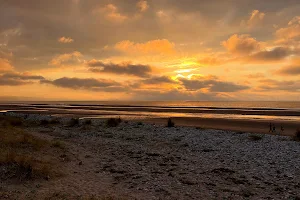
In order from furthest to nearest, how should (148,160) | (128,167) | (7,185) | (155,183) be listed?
(148,160) < (128,167) < (155,183) < (7,185)

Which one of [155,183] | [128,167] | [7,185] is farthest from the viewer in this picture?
[128,167]

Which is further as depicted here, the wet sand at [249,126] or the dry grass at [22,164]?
the wet sand at [249,126]

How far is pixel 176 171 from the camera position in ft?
53.0

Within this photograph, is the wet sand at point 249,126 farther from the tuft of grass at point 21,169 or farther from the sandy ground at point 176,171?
the tuft of grass at point 21,169

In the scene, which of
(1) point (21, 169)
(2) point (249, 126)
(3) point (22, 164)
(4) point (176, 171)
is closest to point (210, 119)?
(2) point (249, 126)

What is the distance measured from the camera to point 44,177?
1414 centimetres

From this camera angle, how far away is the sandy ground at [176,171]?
40.7 ft

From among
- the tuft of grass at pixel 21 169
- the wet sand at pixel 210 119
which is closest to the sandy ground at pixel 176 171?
the tuft of grass at pixel 21 169

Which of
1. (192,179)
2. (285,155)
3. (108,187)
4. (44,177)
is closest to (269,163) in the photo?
(285,155)

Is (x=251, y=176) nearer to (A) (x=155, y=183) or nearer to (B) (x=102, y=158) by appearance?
(A) (x=155, y=183)

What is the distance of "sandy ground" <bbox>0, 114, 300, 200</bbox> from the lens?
1240cm

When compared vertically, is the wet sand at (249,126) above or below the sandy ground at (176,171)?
above

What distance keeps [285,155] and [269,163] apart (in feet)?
9.28

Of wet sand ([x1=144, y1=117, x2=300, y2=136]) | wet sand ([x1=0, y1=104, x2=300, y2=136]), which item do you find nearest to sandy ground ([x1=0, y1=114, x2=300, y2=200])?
wet sand ([x1=144, y1=117, x2=300, y2=136])
